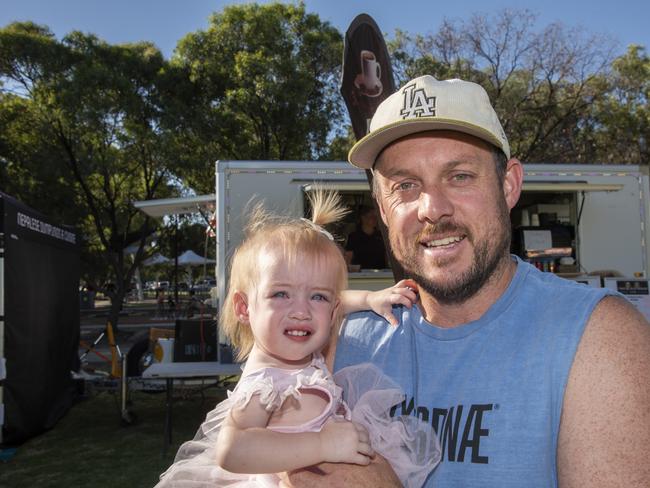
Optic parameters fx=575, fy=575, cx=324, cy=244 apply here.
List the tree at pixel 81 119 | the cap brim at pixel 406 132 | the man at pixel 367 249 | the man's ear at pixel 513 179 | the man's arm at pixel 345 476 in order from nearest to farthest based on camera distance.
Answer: the man's arm at pixel 345 476
the cap brim at pixel 406 132
the man's ear at pixel 513 179
the man at pixel 367 249
the tree at pixel 81 119

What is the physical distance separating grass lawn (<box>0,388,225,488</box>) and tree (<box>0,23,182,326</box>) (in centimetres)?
1003

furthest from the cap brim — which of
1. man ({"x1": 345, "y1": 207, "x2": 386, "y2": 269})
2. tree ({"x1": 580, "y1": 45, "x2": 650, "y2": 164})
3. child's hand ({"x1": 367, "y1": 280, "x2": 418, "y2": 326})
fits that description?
tree ({"x1": 580, "y1": 45, "x2": 650, "y2": 164})

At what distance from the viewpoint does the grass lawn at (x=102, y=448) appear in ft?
20.0

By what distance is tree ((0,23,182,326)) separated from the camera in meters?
17.3

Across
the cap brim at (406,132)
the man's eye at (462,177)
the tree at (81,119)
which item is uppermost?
the tree at (81,119)

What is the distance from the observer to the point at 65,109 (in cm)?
1694

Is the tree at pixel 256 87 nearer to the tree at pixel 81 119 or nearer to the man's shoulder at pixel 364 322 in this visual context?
the tree at pixel 81 119

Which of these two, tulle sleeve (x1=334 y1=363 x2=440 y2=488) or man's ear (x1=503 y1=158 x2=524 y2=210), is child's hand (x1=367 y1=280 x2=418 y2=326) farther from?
man's ear (x1=503 y1=158 x2=524 y2=210)

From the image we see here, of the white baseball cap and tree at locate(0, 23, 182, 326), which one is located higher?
tree at locate(0, 23, 182, 326)

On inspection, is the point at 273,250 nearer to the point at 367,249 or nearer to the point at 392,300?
the point at 392,300

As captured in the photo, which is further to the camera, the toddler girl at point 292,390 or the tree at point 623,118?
the tree at point 623,118

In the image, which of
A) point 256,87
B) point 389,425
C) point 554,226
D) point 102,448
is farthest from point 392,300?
point 256,87

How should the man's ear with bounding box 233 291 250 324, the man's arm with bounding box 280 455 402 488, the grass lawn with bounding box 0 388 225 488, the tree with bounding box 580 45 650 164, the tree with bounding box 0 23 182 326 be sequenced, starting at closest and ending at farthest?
the man's arm with bounding box 280 455 402 488, the man's ear with bounding box 233 291 250 324, the grass lawn with bounding box 0 388 225 488, the tree with bounding box 0 23 182 326, the tree with bounding box 580 45 650 164

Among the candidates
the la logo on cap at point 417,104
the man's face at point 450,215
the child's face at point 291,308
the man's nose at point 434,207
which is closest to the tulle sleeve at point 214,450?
the child's face at point 291,308
